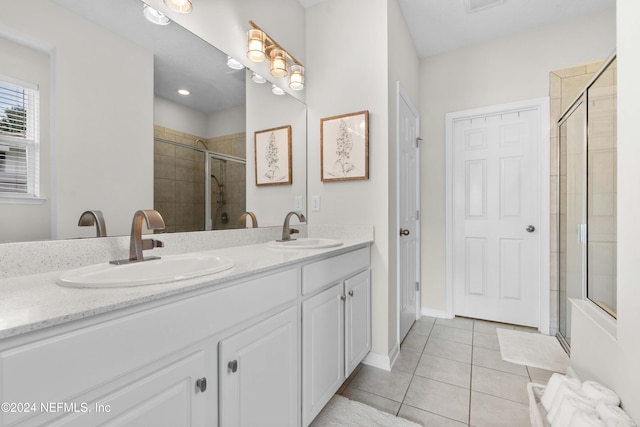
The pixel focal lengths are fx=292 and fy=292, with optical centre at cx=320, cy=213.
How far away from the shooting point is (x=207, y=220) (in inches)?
60.8

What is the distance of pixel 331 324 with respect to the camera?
4.91 feet

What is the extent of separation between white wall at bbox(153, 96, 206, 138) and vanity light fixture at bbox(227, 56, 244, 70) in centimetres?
36

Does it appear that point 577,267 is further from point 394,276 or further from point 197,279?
point 197,279

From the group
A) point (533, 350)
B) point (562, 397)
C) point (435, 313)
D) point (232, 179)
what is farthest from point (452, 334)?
point (232, 179)

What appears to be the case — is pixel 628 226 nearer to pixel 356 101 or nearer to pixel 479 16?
pixel 356 101

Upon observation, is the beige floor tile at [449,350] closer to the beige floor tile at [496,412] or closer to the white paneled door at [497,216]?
the beige floor tile at [496,412]

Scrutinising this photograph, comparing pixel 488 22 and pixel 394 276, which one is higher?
pixel 488 22

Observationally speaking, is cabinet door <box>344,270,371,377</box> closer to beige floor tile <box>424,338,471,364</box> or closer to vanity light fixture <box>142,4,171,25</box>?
beige floor tile <box>424,338,471,364</box>

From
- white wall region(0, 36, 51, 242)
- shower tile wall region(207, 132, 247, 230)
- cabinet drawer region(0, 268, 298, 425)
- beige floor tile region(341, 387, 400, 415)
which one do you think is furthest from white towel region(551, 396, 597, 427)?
white wall region(0, 36, 51, 242)

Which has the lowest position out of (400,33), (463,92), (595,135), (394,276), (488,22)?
(394,276)

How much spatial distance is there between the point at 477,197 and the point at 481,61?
1.29m

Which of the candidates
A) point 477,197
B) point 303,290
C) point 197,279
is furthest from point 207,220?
point 477,197

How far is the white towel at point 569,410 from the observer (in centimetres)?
112

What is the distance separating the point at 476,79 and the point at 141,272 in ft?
10.3
